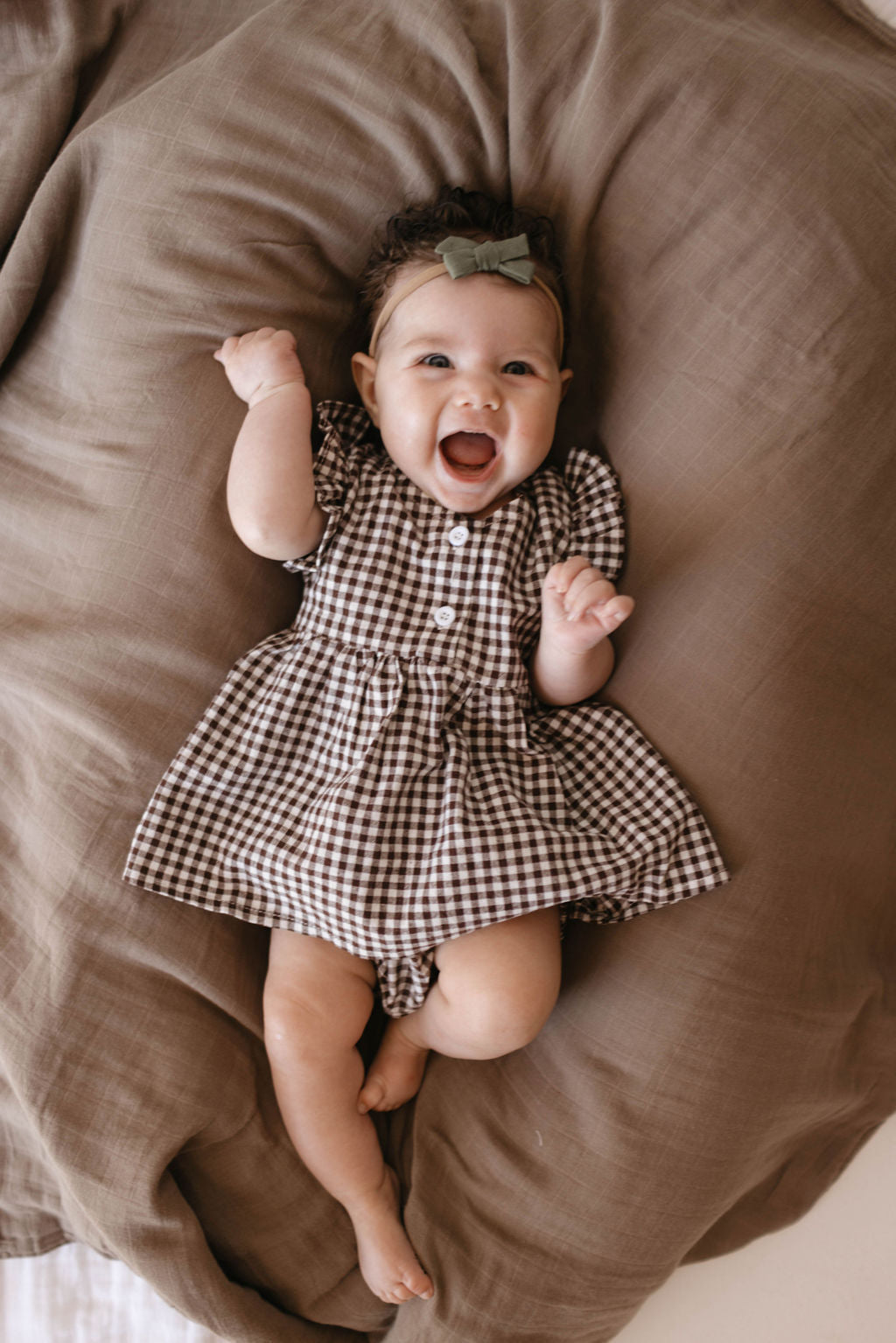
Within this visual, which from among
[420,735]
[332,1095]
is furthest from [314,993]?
[420,735]

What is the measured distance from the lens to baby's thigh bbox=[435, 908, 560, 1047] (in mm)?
1174

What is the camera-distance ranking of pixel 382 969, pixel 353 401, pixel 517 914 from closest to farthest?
pixel 517 914 < pixel 382 969 < pixel 353 401

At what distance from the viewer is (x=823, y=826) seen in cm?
121

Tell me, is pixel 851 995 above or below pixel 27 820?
above

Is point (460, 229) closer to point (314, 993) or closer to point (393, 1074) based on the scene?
point (314, 993)

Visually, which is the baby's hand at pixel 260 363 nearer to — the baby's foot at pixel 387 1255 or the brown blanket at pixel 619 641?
the brown blanket at pixel 619 641

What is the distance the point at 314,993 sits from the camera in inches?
48.8

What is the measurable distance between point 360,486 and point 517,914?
592 millimetres

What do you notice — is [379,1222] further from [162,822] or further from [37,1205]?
[162,822]

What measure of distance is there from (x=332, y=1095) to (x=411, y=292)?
1.02 meters

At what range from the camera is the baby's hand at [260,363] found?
132 cm

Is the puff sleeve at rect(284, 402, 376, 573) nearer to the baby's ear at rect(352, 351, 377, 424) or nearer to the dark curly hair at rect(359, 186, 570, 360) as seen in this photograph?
the baby's ear at rect(352, 351, 377, 424)

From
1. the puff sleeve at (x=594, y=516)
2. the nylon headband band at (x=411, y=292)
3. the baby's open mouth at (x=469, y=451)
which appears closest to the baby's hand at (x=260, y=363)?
the nylon headband band at (x=411, y=292)

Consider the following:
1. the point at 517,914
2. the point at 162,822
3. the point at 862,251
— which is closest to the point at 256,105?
the point at 862,251
